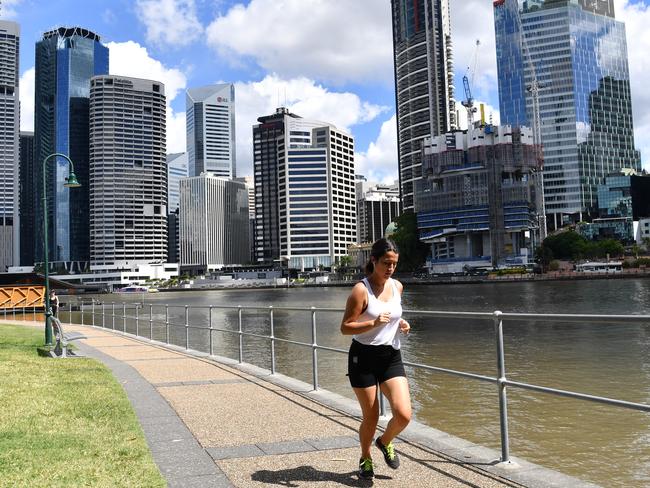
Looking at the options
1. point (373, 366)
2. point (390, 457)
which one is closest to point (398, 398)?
point (373, 366)

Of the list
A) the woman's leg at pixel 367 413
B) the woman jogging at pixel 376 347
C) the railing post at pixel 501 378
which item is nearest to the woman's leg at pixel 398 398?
the woman jogging at pixel 376 347

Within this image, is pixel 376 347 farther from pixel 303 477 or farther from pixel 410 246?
pixel 410 246

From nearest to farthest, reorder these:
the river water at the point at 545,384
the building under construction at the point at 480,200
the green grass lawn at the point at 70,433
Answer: the green grass lawn at the point at 70,433, the river water at the point at 545,384, the building under construction at the point at 480,200

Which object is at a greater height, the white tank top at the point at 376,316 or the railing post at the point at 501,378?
the white tank top at the point at 376,316

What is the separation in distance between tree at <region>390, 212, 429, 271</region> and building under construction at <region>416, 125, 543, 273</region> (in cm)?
281

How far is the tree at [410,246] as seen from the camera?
560 feet

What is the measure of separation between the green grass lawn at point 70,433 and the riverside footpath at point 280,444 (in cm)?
24

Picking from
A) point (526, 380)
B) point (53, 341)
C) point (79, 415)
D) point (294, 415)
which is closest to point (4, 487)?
point (79, 415)

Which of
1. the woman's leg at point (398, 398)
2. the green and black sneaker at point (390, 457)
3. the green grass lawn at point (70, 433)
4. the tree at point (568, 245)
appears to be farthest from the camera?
the tree at point (568, 245)

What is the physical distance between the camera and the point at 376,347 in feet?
16.1

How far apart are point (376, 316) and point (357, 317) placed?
0.15 m

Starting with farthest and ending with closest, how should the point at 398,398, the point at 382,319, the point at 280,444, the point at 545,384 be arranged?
the point at 545,384 < the point at 280,444 < the point at 398,398 < the point at 382,319

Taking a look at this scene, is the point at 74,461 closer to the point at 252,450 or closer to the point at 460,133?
the point at 252,450

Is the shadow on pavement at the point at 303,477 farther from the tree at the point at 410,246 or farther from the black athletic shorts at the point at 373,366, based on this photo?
the tree at the point at 410,246
